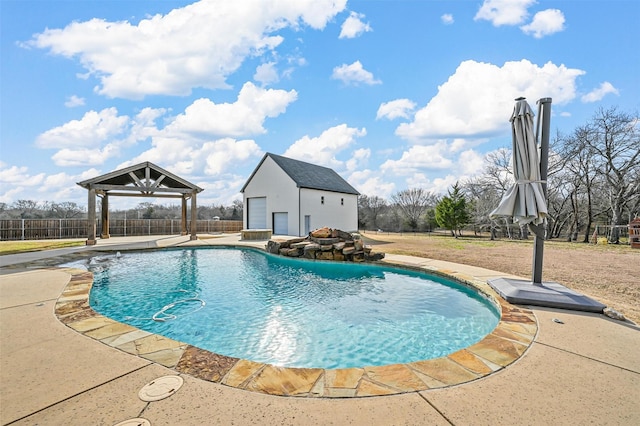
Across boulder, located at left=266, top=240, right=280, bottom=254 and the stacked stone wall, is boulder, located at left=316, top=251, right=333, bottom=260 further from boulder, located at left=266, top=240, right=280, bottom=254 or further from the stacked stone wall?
boulder, located at left=266, top=240, right=280, bottom=254

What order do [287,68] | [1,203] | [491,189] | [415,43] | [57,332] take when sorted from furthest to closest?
[491,189]
[1,203]
[287,68]
[415,43]
[57,332]

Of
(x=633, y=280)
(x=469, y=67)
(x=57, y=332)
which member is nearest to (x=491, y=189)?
(x=469, y=67)

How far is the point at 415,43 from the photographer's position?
8695mm

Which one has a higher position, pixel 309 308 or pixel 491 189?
pixel 491 189

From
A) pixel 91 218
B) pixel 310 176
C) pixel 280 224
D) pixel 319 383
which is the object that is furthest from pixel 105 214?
pixel 319 383

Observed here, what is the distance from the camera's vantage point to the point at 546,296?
4.03 meters

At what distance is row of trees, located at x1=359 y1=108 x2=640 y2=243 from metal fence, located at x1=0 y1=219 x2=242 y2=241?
21.0 metres

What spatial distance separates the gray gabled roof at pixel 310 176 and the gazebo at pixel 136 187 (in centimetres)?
604

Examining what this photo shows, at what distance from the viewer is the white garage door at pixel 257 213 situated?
19.7 metres

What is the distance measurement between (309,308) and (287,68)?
32.6 feet

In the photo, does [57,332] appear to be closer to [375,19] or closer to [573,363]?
[573,363]

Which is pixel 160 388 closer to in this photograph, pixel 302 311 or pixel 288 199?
pixel 302 311

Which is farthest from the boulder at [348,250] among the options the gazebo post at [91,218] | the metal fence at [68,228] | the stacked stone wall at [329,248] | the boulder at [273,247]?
the metal fence at [68,228]

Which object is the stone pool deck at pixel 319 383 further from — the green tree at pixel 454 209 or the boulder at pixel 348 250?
the green tree at pixel 454 209
